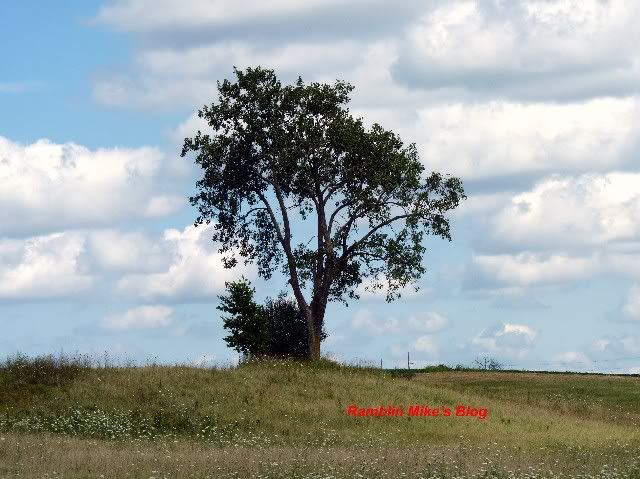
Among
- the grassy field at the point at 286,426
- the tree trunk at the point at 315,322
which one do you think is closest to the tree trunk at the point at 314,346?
the tree trunk at the point at 315,322

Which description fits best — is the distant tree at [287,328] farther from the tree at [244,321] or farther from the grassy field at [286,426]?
the grassy field at [286,426]

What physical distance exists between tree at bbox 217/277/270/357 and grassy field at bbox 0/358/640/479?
55.3ft

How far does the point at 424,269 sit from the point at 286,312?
23612 millimetres

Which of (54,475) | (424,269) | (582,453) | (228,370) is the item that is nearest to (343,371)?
(228,370)

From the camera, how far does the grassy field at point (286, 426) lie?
23266 mm

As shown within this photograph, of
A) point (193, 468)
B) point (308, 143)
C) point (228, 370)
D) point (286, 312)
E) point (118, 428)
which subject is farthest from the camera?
point (286, 312)

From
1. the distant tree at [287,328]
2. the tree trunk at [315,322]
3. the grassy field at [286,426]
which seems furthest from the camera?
the distant tree at [287,328]

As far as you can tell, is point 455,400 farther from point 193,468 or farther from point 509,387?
point 193,468

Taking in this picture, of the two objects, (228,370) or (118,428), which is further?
(228,370)

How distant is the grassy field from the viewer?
23.3 metres

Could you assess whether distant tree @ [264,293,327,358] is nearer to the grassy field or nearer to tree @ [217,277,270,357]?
tree @ [217,277,270,357]

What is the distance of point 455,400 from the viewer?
43969 millimetres

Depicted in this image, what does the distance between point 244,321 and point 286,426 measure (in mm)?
30541

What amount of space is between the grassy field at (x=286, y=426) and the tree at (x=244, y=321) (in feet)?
55.3
